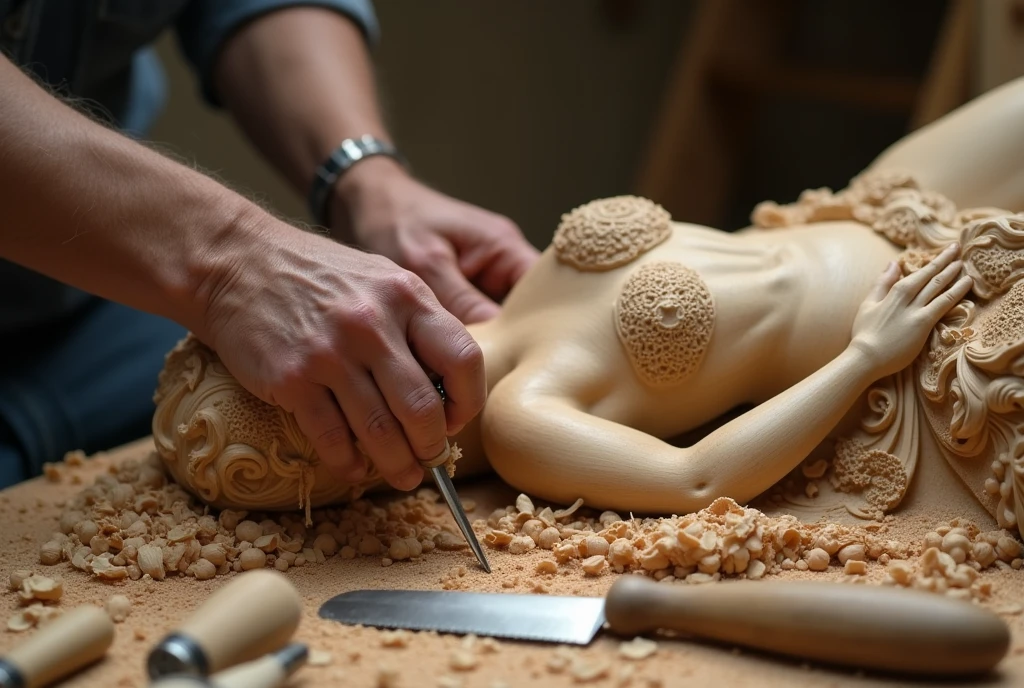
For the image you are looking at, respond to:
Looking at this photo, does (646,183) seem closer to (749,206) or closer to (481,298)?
(749,206)

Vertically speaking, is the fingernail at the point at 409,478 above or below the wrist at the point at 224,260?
below

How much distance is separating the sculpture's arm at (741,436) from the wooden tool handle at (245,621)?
0.41m

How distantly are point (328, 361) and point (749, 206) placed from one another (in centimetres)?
259

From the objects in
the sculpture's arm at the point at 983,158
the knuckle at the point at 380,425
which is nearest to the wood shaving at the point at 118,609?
the knuckle at the point at 380,425

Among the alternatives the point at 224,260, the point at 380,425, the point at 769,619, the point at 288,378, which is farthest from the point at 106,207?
the point at 769,619

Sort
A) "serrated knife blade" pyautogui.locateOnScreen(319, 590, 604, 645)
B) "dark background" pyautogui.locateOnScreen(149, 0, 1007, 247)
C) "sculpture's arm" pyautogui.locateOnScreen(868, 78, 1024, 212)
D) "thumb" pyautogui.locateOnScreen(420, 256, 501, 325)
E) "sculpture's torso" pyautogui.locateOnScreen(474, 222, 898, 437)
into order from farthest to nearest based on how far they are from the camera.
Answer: "dark background" pyautogui.locateOnScreen(149, 0, 1007, 247), "thumb" pyautogui.locateOnScreen(420, 256, 501, 325), "sculpture's arm" pyautogui.locateOnScreen(868, 78, 1024, 212), "sculpture's torso" pyautogui.locateOnScreen(474, 222, 898, 437), "serrated knife blade" pyautogui.locateOnScreen(319, 590, 604, 645)

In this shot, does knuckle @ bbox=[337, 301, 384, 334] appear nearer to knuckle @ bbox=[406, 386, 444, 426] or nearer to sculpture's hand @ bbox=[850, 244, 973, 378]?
knuckle @ bbox=[406, 386, 444, 426]

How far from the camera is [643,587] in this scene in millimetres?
938

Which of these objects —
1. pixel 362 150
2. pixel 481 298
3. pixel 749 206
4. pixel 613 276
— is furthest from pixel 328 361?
pixel 749 206

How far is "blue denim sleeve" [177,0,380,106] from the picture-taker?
6.49ft

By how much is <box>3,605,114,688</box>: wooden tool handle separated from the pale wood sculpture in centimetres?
30

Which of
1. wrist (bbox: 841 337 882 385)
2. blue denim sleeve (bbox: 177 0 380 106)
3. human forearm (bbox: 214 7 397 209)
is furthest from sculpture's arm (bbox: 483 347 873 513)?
Result: blue denim sleeve (bbox: 177 0 380 106)

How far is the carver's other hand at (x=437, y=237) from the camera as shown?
1668 mm

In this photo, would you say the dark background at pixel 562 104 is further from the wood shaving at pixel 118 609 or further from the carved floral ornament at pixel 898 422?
the wood shaving at pixel 118 609
